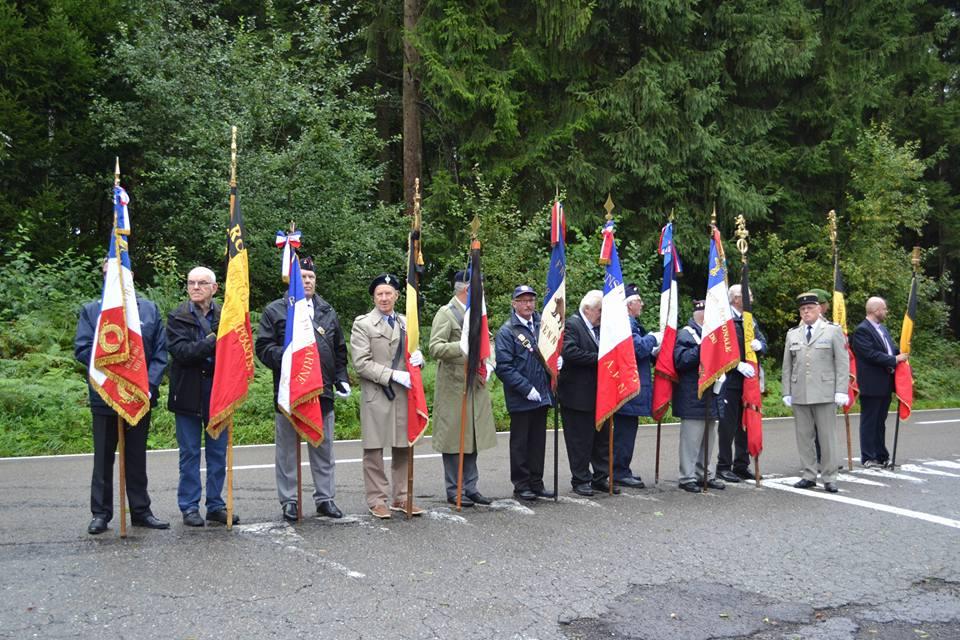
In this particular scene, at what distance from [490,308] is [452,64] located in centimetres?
637

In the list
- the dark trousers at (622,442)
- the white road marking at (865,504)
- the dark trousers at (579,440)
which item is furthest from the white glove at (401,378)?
the white road marking at (865,504)

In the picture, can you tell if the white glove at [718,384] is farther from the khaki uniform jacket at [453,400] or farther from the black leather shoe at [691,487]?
the khaki uniform jacket at [453,400]

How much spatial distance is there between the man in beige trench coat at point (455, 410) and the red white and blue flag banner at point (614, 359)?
1183 mm

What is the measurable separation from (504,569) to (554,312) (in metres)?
3.26

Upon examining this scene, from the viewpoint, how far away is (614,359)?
8.91 metres

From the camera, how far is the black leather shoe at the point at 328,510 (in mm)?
7676

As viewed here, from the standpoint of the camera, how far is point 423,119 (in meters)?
24.6

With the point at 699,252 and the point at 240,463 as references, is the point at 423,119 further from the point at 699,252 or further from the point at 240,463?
the point at 240,463

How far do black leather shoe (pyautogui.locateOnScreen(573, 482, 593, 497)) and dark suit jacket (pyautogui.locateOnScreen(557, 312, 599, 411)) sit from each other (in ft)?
2.61

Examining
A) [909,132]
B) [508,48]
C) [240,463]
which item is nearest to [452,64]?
[508,48]

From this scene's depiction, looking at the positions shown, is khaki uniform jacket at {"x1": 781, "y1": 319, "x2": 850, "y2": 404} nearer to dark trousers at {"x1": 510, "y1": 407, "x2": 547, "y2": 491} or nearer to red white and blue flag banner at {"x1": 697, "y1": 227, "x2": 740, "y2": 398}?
red white and blue flag banner at {"x1": 697, "y1": 227, "x2": 740, "y2": 398}

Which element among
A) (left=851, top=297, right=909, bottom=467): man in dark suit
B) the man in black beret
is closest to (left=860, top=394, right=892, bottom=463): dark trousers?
(left=851, top=297, right=909, bottom=467): man in dark suit

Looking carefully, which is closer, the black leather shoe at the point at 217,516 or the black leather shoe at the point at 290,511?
the black leather shoe at the point at 217,516

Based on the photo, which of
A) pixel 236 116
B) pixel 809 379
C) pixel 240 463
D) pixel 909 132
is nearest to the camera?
pixel 809 379
